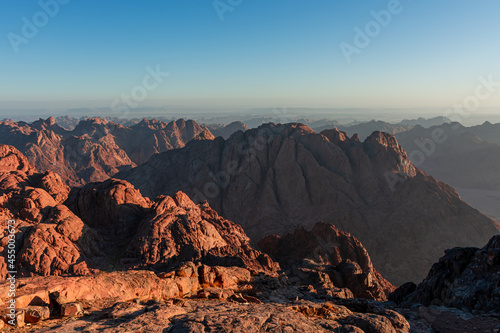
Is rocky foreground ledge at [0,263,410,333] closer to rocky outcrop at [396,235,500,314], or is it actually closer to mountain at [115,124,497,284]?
rocky outcrop at [396,235,500,314]

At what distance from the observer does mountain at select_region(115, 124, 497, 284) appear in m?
82.6

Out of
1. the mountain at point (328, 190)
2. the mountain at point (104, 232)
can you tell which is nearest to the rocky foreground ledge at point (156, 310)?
the mountain at point (104, 232)

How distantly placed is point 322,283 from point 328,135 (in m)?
93.1

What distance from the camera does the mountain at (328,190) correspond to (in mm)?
82562

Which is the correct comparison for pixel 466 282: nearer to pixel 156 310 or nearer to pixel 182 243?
pixel 156 310

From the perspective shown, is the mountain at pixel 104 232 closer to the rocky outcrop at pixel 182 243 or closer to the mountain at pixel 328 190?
the rocky outcrop at pixel 182 243

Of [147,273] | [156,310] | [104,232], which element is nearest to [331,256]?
[104,232]

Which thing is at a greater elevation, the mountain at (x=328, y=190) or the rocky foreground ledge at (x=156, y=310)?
the rocky foreground ledge at (x=156, y=310)

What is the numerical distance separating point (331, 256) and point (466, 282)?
33.0 m

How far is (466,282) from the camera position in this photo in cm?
2420

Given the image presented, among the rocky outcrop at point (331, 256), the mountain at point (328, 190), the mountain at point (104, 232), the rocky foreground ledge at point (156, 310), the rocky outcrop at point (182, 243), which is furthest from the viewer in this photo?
the mountain at point (328, 190)

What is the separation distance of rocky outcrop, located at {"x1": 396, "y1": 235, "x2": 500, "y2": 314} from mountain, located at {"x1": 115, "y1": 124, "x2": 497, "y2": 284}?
151ft

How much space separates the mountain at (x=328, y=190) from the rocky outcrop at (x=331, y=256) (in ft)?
64.3

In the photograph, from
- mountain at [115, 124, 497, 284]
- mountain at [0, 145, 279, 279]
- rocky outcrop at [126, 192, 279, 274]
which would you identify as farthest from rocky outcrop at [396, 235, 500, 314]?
mountain at [115, 124, 497, 284]
